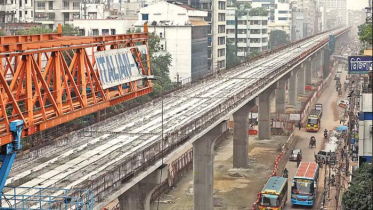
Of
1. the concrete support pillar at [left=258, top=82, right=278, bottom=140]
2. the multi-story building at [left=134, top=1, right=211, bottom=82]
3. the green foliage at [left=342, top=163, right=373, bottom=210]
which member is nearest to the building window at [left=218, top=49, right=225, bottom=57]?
the multi-story building at [left=134, top=1, right=211, bottom=82]

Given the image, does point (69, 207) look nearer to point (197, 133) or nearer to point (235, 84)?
point (197, 133)

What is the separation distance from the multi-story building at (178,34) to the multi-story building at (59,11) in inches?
654

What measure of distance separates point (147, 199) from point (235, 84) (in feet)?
99.4

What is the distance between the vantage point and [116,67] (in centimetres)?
3400

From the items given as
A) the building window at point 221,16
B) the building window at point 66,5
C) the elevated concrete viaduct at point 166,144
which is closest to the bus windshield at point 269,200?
the elevated concrete viaduct at point 166,144

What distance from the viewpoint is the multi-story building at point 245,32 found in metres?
140

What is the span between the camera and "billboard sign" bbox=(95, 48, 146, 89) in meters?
32.3

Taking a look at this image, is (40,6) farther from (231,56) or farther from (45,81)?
(45,81)

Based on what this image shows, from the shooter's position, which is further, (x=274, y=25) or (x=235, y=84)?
(x=274, y=25)

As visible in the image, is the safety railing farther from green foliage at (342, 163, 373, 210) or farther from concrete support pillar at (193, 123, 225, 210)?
concrete support pillar at (193, 123, 225, 210)

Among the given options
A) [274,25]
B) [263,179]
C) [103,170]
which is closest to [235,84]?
[263,179]

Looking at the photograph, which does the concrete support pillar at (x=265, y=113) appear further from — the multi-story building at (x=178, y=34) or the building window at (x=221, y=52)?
the building window at (x=221, y=52)

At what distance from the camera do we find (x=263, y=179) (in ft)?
189

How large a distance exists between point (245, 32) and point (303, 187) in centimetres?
9657
